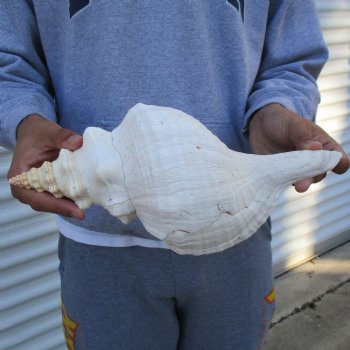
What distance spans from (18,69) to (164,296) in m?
0.58

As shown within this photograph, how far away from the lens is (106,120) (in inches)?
34.3

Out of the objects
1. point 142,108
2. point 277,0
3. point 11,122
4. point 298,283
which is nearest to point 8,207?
point 11,122

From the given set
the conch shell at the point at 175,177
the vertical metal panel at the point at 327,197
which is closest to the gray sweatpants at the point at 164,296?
the conch shell at the point at 175,177

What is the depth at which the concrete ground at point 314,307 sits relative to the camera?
6.44ft

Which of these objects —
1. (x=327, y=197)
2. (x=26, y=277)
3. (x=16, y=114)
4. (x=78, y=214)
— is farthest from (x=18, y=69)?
(x=327, y=197)

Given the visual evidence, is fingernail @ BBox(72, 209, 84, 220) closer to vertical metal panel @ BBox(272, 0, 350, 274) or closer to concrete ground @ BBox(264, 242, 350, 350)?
concrete ground @ BBox(264, 242, 350, 350)

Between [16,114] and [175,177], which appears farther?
[16,114]

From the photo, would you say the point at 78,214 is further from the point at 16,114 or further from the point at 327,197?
the point at 327,197

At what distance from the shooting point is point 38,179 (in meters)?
0.72

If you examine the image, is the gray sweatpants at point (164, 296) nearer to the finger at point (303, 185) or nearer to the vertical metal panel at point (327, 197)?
the finger at point (303, 185)

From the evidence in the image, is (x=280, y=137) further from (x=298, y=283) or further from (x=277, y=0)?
(x=298, y=283)

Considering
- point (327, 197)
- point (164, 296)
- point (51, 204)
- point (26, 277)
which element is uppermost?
point (51, 204)

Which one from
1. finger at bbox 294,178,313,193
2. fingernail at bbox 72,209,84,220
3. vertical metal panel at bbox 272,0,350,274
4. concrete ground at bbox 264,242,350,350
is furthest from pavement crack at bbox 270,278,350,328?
fingernail at bbox 72,209,84,220

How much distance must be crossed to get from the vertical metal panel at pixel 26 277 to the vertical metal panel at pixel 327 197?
1.25 meters
